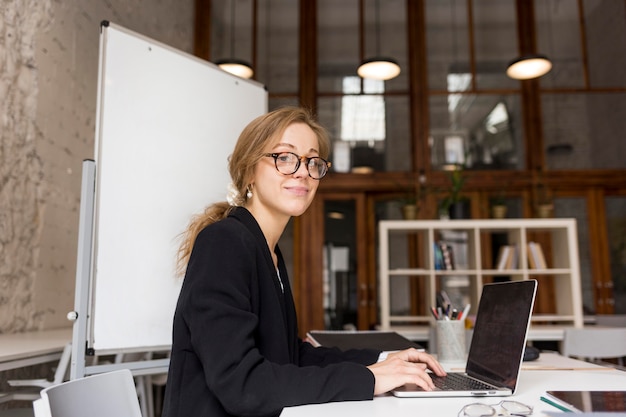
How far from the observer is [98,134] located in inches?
90.2

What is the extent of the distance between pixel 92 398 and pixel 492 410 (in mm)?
841

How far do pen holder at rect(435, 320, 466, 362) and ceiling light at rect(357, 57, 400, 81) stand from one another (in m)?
3.62

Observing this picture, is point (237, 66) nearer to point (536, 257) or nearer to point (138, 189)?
point (138, 189)

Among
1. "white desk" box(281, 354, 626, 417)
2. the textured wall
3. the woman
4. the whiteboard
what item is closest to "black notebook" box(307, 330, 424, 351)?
the woman

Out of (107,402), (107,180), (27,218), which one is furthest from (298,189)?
(27,218)

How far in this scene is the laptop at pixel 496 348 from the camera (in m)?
1.22

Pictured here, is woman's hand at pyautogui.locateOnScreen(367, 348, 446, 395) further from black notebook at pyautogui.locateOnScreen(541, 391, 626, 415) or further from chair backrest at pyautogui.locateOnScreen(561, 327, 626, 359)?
chair backrest at pyautogui.locateOnScreen(561, 327, 626, 359)

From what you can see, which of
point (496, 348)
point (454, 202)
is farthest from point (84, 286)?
point (454, 202)

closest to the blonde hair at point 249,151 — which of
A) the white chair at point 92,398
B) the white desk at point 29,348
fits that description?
the white chair at point 92,398

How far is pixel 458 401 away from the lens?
45.9 inches

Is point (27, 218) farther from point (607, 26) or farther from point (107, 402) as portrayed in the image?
point (607, 26)

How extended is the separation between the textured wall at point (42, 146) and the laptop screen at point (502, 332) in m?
2.59

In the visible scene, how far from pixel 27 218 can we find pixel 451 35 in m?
4.84

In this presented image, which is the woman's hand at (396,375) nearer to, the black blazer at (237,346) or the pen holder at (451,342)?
the black blazer at (237,346)
